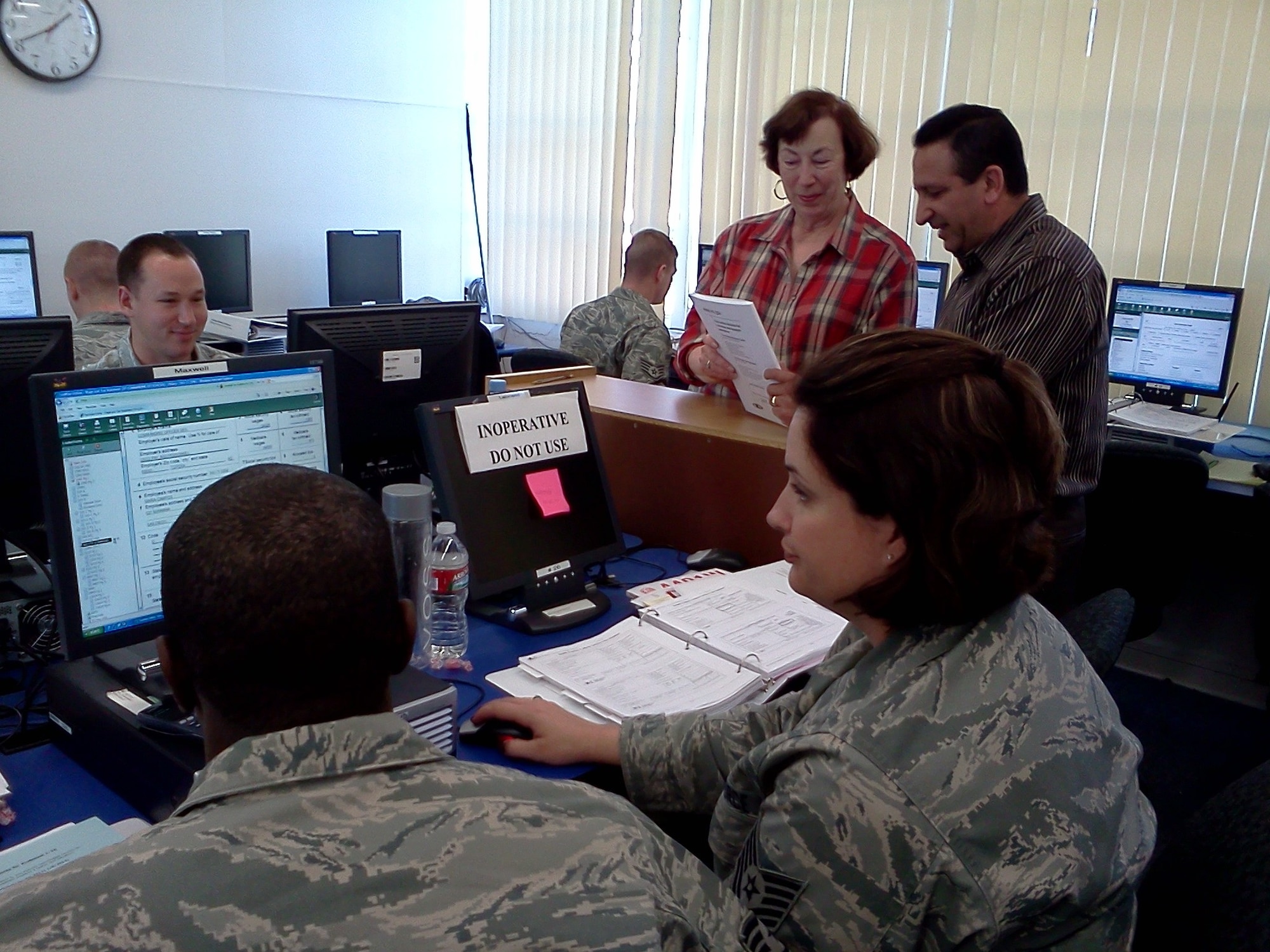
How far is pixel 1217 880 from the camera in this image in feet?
3.03

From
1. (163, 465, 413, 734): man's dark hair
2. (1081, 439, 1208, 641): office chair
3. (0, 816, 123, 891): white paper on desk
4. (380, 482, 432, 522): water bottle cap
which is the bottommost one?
(1081, 439, 1208, 641): office chair

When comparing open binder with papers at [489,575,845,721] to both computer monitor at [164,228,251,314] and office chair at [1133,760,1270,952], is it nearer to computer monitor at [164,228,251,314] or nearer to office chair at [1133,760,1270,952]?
office chair at [1133,760,1270,952]

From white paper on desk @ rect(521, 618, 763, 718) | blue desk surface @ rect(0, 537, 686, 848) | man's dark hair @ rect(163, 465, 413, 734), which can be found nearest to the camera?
man's dark hair @ rect(163, 465, 413, 734)

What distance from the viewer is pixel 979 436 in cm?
93

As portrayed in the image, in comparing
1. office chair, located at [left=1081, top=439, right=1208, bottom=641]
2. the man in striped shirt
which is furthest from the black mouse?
office chair, located at [left=1081, top=439, right=1208, bottom=641]

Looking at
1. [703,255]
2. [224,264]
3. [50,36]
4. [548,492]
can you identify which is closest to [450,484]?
[548,492]

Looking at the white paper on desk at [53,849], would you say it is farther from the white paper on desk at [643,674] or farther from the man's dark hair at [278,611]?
the white paper on desk at [643,674]

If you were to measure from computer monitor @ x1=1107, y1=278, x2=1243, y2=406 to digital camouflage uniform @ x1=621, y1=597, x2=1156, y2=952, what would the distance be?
110 inches

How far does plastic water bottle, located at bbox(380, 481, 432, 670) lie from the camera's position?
5.33 feet

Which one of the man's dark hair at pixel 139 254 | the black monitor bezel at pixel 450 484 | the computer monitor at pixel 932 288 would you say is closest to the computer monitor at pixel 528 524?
the black monitor bezel at pixel 450 484

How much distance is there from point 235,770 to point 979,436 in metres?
0.66

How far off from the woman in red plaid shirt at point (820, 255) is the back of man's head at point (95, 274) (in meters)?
2.27

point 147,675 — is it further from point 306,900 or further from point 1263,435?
point 1263,435

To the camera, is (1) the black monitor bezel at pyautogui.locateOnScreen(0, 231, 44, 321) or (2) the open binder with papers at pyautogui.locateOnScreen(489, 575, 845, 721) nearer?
(2) the open binder with papers at pyautogui.locateOnScreen(489, 575, 845, 721)
